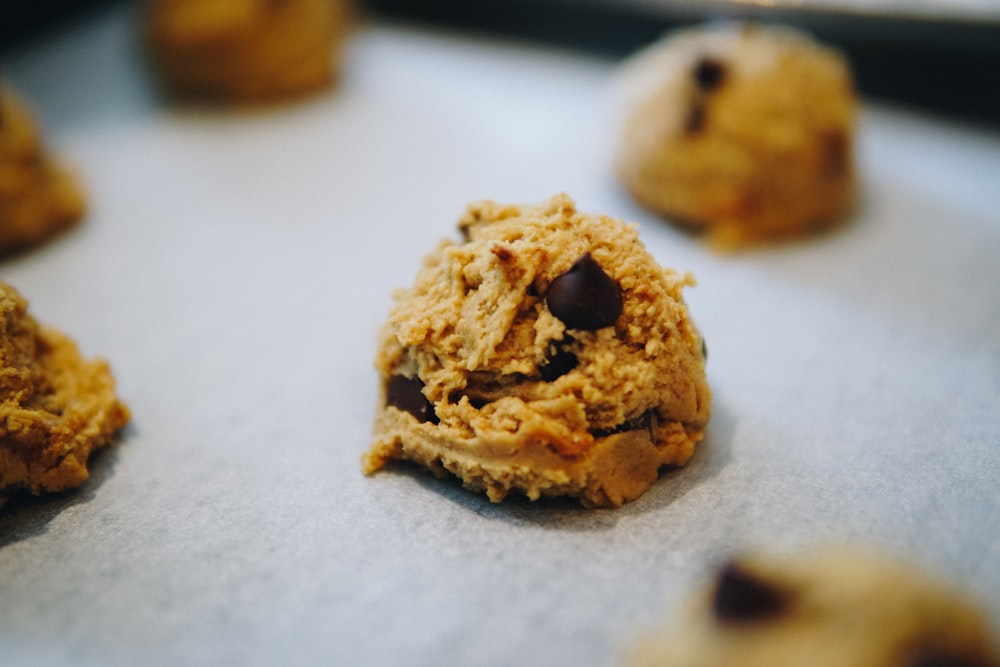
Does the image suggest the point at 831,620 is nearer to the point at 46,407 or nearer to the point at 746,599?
the point at 746,599

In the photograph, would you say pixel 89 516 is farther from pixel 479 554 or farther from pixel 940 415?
pixel 940 415

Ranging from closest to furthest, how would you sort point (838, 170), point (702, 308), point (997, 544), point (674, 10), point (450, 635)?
point (450, 635), point (997, 544), point (702, 308), point (838, 170), point (674, 10)

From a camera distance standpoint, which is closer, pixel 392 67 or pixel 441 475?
pixel 441 475

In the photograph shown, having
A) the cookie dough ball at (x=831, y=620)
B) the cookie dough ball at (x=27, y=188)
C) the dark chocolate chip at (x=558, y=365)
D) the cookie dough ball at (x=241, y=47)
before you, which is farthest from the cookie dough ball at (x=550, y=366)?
the cookie dough ball at (x=241, y=47)

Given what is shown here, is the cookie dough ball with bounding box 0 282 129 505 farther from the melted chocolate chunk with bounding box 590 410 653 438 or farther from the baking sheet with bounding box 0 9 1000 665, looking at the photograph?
the melted chocolate chunk with bounding box 590 410 653 438

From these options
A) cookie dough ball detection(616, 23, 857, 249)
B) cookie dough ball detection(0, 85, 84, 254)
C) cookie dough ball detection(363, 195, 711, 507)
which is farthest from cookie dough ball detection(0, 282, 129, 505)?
cookie dough ball detection(616, 23, 857, 249)

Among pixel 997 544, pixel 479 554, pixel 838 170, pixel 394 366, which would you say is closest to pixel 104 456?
pixel 394 366

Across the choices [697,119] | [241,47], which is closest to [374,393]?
[697,119]
